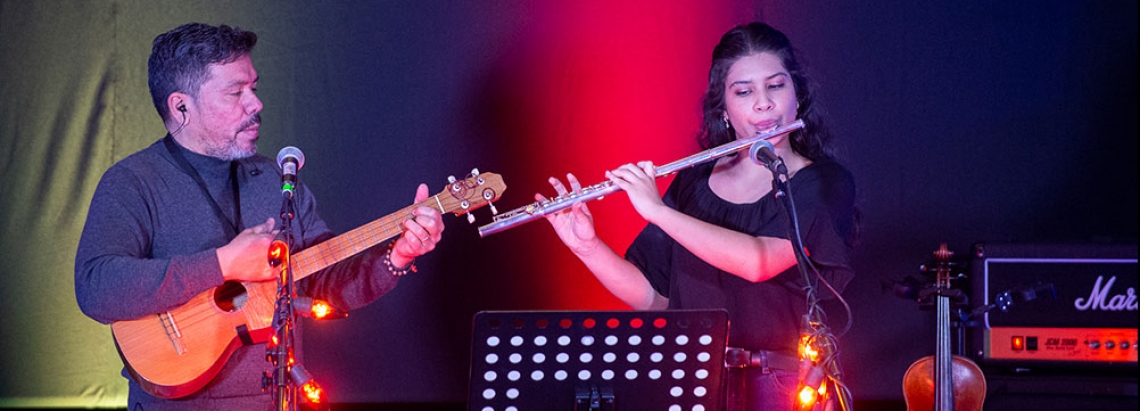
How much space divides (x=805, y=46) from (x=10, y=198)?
3021 millimetres

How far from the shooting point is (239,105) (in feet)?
9.55

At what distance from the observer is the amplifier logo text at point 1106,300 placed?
3.25 meters

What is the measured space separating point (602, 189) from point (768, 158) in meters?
0.62

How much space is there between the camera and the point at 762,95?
2.75 m

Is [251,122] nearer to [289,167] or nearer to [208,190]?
[208,190]

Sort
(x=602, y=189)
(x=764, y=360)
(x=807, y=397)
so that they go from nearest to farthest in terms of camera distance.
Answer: (x=807, y=397), (x=764, y=360), (x=602, y=189)

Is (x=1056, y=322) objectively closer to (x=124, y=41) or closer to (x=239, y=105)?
(x=239, y=105)

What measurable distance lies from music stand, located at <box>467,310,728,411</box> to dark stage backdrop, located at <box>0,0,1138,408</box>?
1712 mm

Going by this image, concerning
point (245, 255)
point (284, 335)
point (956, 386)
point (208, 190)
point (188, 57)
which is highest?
point (188, 57)

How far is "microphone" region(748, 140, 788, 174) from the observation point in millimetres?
2174

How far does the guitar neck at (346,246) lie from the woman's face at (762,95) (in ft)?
3.04

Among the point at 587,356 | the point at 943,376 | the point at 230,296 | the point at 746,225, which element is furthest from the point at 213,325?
the point at 943,376

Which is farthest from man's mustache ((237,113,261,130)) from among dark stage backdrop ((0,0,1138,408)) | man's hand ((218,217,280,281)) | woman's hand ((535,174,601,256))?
dark stage backdrop ((0,0,1138,408))

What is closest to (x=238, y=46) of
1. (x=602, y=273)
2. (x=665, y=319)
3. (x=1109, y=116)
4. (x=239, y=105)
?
(x=239, y=105)
